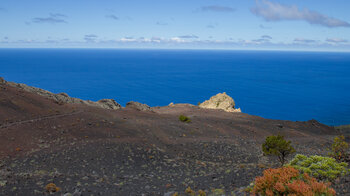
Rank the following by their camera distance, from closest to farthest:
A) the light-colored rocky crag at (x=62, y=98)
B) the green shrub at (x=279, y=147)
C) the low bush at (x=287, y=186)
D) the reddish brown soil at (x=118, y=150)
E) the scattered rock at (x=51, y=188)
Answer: the low bush at (x=287, y=186) → the scattered rock at (x=51, y=188) → the reddish brown soil at (x=118, y=150) → the green shrub at (x=279, y=147) → the light-colored rocky crag at (x=62, y=98)

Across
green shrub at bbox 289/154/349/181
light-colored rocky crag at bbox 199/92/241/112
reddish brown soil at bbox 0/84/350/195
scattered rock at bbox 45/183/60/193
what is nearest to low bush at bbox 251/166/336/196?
green shrub at bbox 289/154/349/181

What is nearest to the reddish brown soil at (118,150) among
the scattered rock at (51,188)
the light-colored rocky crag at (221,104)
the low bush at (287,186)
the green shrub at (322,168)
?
the scattered rock at (51,188)

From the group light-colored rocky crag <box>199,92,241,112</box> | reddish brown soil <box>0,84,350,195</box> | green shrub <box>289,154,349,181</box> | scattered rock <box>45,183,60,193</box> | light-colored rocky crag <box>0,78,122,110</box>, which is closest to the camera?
green shrub <box>289,154,349,181</box>

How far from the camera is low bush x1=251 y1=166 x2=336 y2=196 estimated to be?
9.10m

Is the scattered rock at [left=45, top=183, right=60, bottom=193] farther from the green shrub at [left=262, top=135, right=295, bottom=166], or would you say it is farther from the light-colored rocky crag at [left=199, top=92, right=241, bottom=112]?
the light-colored rocky crag at [left=199, top=92, right=241, bottom=112]

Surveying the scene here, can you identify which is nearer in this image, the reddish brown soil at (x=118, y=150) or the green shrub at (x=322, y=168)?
the green shrub at (x=322, y=168)

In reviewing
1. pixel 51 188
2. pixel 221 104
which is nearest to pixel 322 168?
pixel 51 188

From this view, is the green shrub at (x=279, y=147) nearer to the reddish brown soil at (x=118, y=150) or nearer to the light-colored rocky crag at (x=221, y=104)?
the reddish brown soil at (x=118, y=150)

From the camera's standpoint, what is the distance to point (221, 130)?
32.9m

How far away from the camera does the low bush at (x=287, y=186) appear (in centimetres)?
910

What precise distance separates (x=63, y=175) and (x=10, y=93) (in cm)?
1889

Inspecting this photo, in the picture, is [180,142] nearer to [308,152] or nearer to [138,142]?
[138,142]

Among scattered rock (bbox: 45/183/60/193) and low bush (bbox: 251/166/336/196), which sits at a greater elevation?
low bush (bbox: 251/166/336/196)

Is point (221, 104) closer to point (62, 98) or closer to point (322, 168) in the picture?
point (62, 98)
